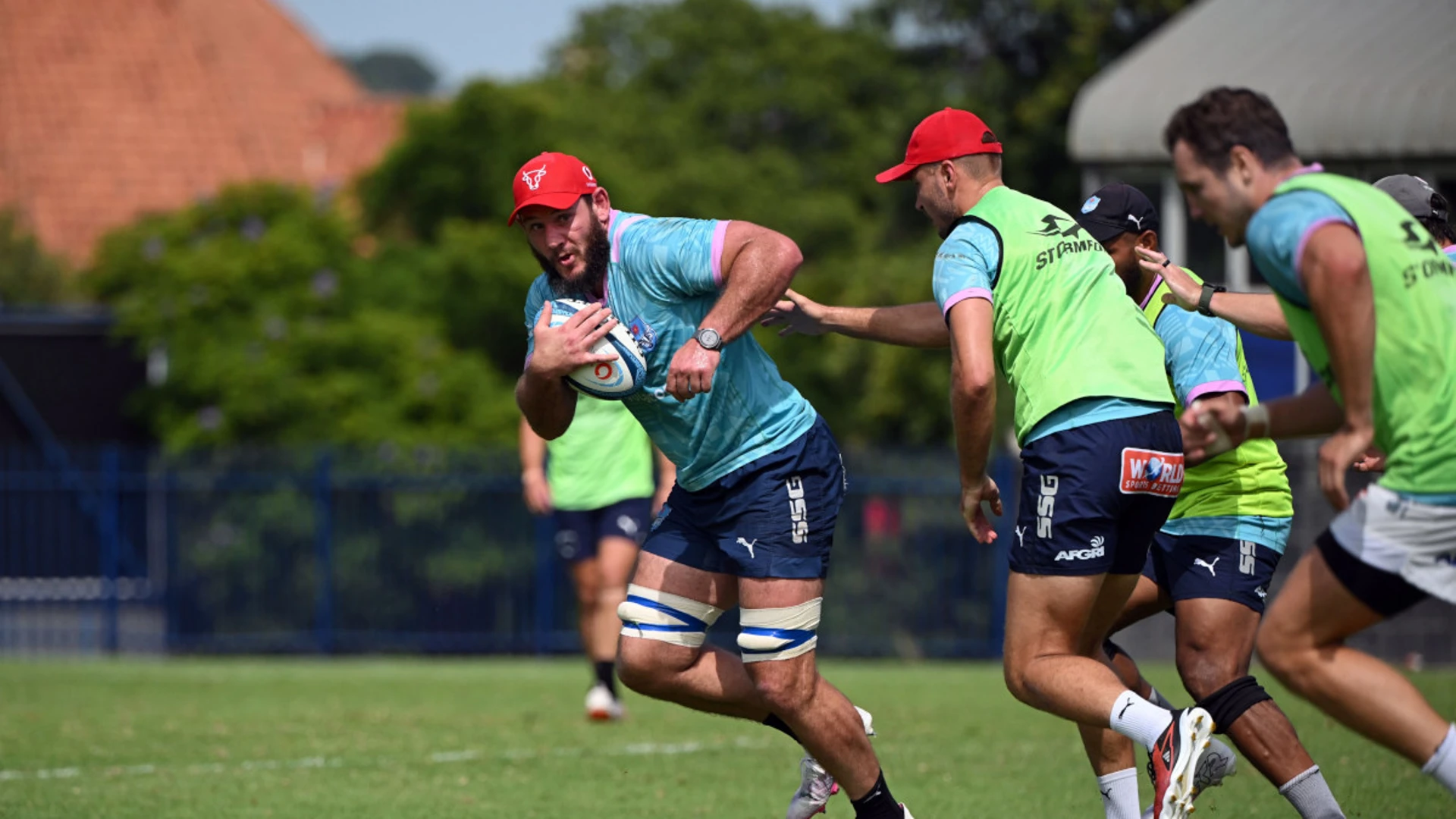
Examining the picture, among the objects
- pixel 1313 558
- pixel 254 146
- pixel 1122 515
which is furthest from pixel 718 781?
pixel 254 146

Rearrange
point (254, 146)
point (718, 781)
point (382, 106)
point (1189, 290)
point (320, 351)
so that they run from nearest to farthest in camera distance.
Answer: point (1189, 290)
point (718, 781)
point (320, 351)
point (254, 146)
point (382, 106)

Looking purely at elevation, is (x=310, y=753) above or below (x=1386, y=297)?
below

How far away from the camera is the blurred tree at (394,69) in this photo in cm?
13988

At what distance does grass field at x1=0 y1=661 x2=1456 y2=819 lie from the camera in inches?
271

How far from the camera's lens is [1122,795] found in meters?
5.80

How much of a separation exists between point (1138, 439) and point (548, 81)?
3656 cm

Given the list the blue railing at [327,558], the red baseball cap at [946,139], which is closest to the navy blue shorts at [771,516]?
the red baseball cap at [946,139]

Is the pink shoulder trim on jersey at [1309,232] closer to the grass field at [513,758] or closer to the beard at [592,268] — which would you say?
the beard at [592,268]

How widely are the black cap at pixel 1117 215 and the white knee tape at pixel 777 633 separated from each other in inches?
66.9

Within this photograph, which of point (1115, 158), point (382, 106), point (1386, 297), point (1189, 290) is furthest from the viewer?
point (382, 106)

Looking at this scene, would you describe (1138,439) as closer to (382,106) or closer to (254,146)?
(254,146)

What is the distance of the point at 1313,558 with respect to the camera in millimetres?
4891

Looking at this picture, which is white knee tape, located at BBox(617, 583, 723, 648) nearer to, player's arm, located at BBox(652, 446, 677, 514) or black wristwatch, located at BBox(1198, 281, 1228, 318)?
black wristwatch, located at BBox(1198, 281, 1228, 318)

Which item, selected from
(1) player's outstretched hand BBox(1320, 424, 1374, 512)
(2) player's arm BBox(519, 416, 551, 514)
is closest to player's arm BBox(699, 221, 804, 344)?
(1) player's outstretched hand BBox(1320, 424, 1374, 512)
